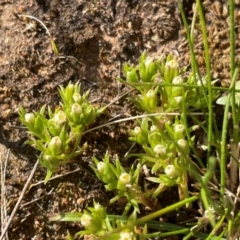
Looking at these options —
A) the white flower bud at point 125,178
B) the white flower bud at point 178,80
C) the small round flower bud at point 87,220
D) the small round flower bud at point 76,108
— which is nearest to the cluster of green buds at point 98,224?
the small round flower bud at point 87,220

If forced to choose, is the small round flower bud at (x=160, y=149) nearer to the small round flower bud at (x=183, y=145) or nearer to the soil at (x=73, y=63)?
the small round flower bud at (x=183, y=145)

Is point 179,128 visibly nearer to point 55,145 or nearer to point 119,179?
point 119,179

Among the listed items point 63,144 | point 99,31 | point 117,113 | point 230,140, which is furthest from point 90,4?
point 230,140

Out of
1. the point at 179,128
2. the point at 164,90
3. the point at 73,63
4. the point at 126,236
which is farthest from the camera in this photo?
the point at 73,63

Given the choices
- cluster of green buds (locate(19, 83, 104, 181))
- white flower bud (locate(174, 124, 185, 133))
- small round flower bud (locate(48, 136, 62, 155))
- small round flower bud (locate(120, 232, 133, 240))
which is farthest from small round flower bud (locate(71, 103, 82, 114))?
small round flower bud (locate(120, 232, 133, 240))

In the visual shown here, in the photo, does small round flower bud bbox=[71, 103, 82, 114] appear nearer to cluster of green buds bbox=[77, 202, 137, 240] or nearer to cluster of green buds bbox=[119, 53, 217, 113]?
cluster of green buds bbox=[119, 53, 217, 113]

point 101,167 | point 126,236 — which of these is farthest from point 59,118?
point 126,236
